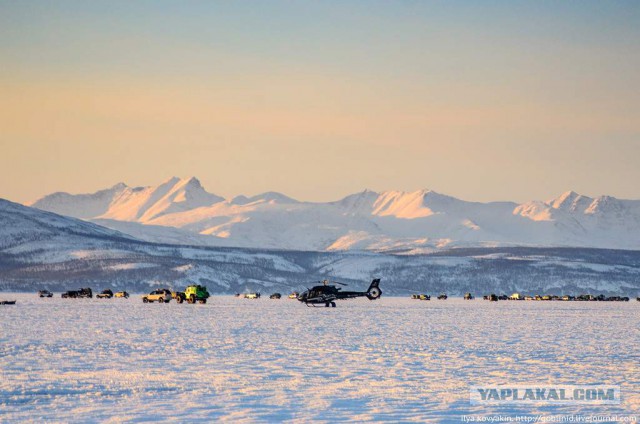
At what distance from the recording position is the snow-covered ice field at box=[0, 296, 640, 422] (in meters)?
44.0

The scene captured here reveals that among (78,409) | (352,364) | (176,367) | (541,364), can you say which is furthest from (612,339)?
(78,409)

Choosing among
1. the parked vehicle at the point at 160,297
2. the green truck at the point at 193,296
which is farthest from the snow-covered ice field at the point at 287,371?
the parked vehicle at the point at 160,297

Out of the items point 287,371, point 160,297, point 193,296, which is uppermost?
point 193,296

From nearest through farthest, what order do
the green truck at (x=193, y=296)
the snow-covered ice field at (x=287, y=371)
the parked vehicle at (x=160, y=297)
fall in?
the snow-covered ice field at (x=287, y=371)
the green truck at (x=193, y=296)
the parked vehicle at (x=160, y=297)

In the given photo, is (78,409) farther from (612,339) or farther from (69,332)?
(612,339)

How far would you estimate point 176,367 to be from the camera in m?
58.3

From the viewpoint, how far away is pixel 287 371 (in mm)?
56594

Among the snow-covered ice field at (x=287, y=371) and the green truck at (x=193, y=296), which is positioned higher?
the green truck at (x=193, y=296)

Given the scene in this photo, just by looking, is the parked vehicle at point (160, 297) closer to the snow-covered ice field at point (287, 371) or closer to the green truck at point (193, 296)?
the green truck at point (193, 296)

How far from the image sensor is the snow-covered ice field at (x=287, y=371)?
144ft

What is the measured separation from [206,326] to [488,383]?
167 feet

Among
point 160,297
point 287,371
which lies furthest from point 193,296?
point 287,371

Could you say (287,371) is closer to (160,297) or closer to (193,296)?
(193,296)

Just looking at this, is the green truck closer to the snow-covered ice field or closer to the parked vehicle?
the parked vehicle
